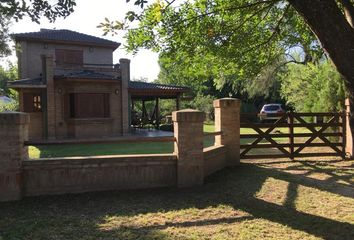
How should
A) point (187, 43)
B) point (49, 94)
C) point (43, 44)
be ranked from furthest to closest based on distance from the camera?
point (43, 44)
point (49, 94)
point (187, 43)

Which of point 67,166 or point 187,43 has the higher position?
point 187,43

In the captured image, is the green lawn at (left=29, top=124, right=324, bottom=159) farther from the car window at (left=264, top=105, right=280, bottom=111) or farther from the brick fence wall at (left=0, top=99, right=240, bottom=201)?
the car window at (left=264, top=105, right=280, bottom=111)

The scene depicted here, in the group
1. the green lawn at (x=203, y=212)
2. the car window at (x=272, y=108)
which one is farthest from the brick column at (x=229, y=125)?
the car window at (x=272, y=108)

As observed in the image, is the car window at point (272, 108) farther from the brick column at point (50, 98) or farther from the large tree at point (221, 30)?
the large tree at point (221, 30)

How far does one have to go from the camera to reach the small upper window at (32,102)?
21.6 m

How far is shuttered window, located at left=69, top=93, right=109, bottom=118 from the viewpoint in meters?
21.6

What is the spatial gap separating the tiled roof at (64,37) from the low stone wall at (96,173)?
765 inches

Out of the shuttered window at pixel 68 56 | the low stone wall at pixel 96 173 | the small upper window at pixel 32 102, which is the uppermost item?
the shuttered window at pixel 68 56

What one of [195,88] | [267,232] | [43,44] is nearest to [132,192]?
[267,232]

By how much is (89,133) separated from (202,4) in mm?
14397

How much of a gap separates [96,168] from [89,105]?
1472cm

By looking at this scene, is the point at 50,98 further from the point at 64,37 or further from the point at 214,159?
the point at 214,159

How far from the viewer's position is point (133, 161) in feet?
26.2

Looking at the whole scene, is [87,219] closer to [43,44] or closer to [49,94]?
[49,94]
